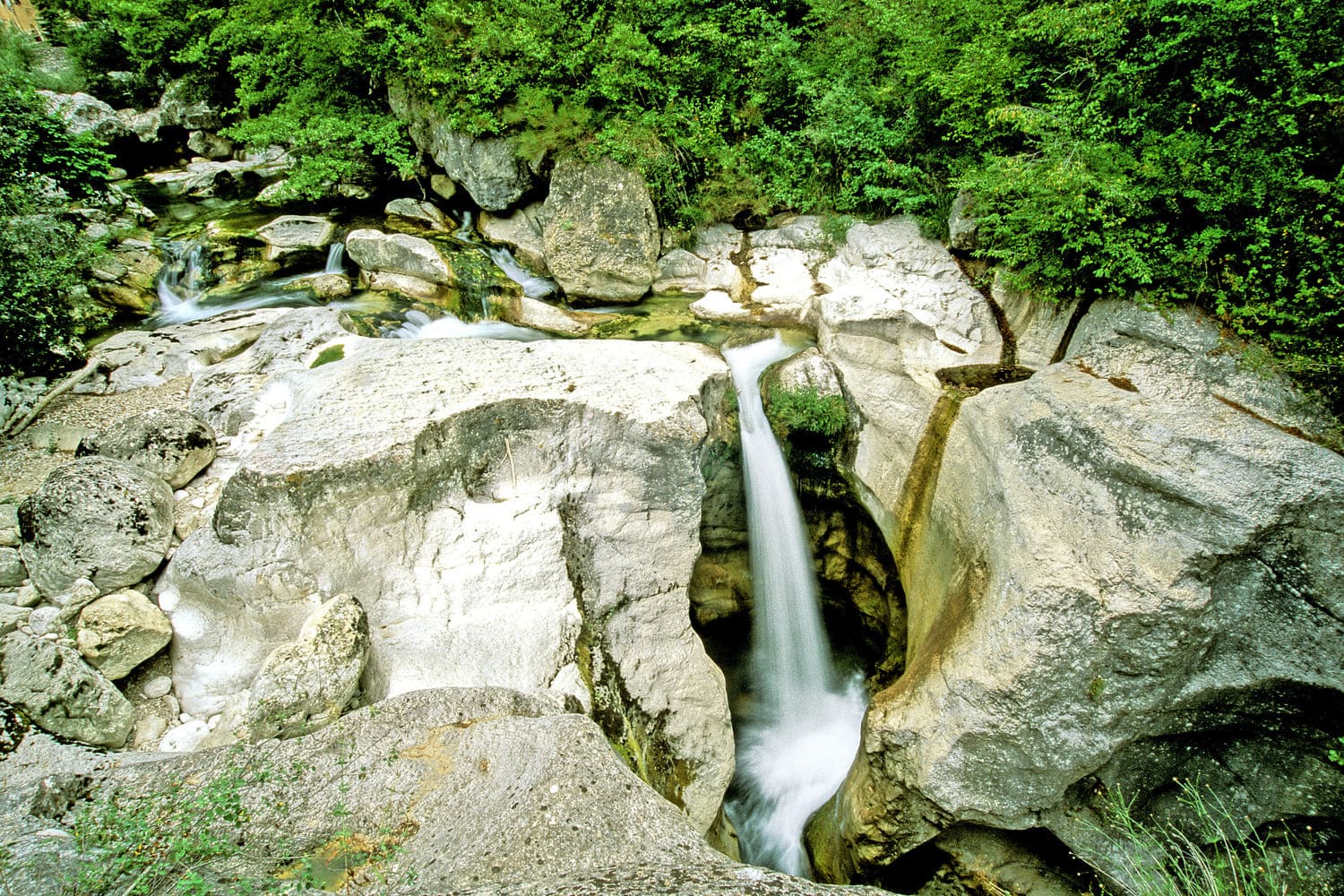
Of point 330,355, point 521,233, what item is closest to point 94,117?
point 521,233

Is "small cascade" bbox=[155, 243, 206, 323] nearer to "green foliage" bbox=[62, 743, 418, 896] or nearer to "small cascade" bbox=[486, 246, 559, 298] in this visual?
"small cascade" bbox=[486, 246, 559, 298]

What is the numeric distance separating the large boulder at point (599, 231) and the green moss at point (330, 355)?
363cm

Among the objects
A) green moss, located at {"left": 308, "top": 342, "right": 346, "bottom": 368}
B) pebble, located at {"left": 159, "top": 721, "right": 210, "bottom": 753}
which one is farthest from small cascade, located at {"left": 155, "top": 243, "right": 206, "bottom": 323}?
pebble, located at {"left": 159, "top": 721, "right": 210, "bottom": 753}

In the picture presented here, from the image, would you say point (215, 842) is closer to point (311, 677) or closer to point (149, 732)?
point (311, 677)

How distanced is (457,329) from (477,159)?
10.7 ft

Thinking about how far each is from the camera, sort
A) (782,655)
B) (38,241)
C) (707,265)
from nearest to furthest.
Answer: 1. (38,241)
2. (782,655)
3. (707,265)

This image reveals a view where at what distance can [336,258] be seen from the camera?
392 inches

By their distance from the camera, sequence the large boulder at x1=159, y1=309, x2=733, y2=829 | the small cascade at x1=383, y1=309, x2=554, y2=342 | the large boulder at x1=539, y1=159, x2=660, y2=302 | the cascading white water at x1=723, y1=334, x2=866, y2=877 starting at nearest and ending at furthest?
the large boulder at x1=159, y1=309, x2=733, y2=829 < the cascading white water at x1=723, y1=334, x2=866, y2=877 < the small cascade at x1=383, y1=309, x2=554, y2=342 < the large boulder at x1=539, y1=159, x2=660, y2=302

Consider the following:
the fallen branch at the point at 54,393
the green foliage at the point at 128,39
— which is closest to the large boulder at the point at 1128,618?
the fallen branch at the point at 54,393

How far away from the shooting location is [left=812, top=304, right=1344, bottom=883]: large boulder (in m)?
4.13

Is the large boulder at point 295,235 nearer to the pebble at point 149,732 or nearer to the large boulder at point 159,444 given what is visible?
the large boulder at point 159,444

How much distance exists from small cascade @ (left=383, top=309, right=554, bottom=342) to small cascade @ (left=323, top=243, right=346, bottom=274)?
6.73 ft

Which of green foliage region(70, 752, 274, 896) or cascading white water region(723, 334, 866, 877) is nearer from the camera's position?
green foliage region(70, 752, 274, 896)

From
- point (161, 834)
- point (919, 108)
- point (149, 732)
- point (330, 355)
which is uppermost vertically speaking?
point (919, 108)
